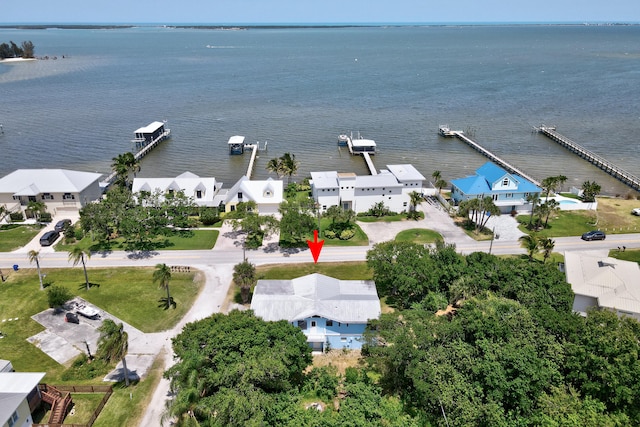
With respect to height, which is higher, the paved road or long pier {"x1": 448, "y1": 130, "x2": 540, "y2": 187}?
long pier {"x1": 448, "y1": 130, "x2": 540, "y2": 187}

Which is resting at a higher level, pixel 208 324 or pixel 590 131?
pixel 590 131

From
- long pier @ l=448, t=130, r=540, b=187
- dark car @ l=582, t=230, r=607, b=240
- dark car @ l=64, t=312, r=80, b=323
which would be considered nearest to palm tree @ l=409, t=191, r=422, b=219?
dark car @ l=582, t=230, r=607, b=240

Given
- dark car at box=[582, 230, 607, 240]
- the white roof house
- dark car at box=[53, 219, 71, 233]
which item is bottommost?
the white roof house

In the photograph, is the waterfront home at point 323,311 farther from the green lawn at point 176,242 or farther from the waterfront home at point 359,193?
the waterfront home at point 359,193

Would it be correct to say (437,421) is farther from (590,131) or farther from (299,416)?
(590,131)

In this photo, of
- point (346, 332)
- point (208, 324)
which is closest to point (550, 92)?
point (346, 332)

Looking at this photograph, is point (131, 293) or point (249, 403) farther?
point (131, 293)

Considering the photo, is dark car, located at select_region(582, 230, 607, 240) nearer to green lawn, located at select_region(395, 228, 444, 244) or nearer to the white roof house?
green lawn, located at select_region(395, 228, 444, 244)
